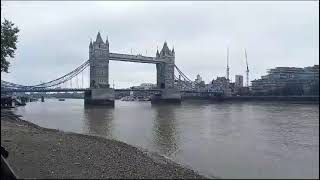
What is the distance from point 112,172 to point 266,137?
1757cm

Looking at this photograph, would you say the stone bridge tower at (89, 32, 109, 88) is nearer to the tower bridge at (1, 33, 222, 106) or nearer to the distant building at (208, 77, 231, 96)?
the tower bridge at (1, 33, 222, 106)

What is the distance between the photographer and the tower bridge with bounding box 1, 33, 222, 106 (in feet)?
434

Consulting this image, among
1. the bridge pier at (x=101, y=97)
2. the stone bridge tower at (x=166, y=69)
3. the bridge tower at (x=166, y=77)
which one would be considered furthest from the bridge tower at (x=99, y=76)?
the stone bridge tower at (x=166, y=69)

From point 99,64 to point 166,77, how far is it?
34.7 m

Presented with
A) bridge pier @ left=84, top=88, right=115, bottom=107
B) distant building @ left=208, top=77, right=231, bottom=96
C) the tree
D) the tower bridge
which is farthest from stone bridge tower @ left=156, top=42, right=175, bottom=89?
the tree

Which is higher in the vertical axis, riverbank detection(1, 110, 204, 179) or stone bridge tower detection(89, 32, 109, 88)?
stone bridge tower detection(89, 32, 109, 88)

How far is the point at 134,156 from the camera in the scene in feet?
75.5

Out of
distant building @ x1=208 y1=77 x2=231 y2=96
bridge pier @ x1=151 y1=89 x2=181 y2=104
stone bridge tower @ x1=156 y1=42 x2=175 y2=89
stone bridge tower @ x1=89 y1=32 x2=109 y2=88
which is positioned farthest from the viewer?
stone bridge tower @ x1=156 y1=42 x2=175 y2=89

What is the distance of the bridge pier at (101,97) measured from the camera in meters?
130

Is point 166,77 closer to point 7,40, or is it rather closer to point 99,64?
point 99,64

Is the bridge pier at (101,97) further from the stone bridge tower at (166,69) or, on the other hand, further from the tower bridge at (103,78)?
the stone bridge tower at (166,69)

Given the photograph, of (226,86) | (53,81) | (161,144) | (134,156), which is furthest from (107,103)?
(134,156)

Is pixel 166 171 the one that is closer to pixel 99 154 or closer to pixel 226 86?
pixel 99 154

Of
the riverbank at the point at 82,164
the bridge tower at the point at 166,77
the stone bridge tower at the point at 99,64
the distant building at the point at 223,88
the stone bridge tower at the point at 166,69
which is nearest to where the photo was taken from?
the riverbank at the point at 82,164
